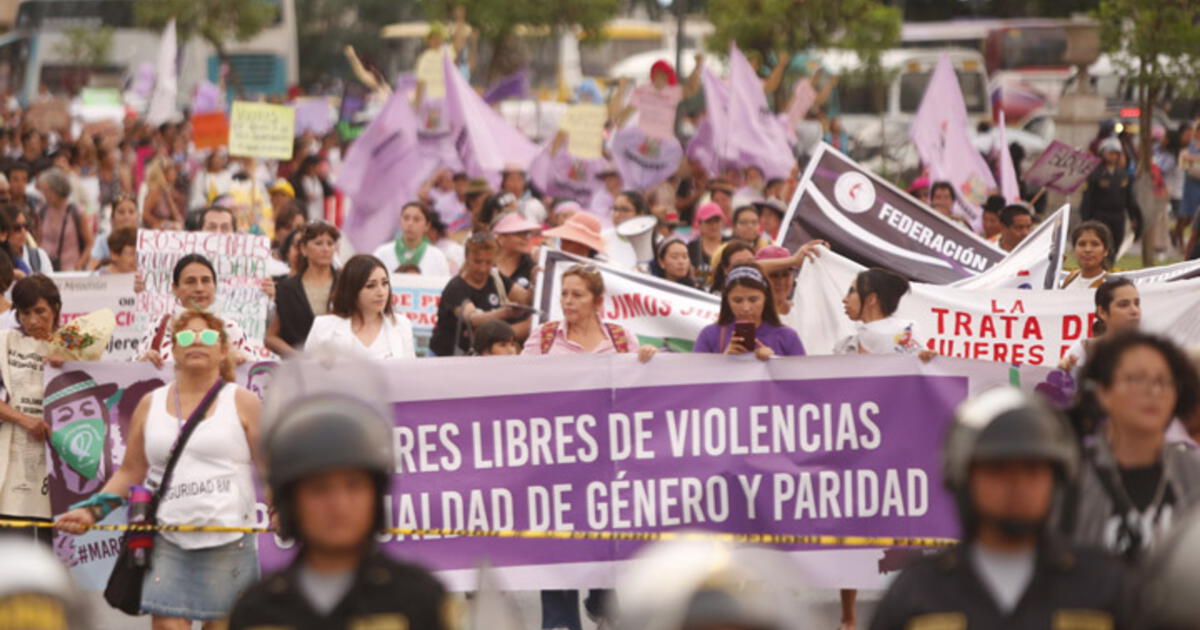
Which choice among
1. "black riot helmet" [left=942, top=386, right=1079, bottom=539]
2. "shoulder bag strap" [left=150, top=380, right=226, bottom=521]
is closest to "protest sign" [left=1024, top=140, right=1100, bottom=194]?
"shoulder bag strap" [left=150, top=380, right=226, bottom=521]

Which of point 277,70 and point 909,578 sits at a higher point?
point 277,70

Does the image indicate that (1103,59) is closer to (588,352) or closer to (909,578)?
(588,352)

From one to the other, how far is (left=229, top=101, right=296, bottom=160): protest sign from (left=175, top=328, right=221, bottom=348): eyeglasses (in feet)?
33.9

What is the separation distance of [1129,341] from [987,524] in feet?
Answer: 3.99

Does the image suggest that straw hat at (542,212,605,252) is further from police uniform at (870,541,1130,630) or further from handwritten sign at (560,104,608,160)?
police uniform at (870,541,1130,630)

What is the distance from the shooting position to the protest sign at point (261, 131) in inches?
690

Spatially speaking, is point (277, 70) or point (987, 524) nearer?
point (987, 524)

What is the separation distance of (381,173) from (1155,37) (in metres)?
8.43

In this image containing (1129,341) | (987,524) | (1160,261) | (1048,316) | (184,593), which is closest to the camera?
(987,524)

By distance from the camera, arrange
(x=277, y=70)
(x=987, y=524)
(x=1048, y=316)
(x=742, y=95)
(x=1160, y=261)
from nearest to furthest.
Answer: (x=987, y=524) < (x=1048, y=316) < (x=742, y=95) < (x=1160, y=261) < (x=277, y=70)

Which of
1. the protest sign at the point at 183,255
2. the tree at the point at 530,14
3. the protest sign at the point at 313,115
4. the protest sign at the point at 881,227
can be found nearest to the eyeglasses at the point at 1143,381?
the protest sign at the point at 881,227

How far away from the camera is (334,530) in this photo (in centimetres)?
388

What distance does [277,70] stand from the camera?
64438mm

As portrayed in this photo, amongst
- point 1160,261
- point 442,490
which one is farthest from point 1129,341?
point 1160,261
